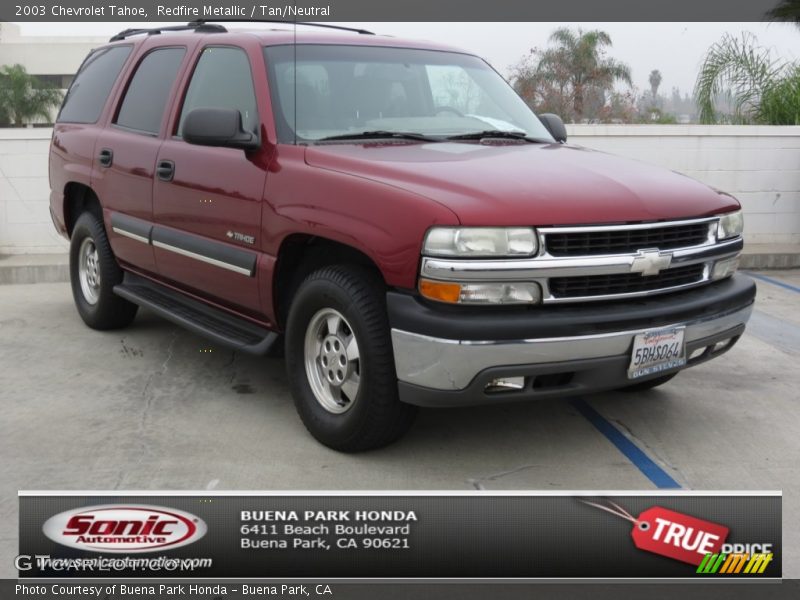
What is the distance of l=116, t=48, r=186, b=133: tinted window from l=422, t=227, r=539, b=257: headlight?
2.69 metres

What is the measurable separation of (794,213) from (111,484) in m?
8.72

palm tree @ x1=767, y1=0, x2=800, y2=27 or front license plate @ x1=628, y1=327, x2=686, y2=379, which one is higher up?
palm tree @ x1=767, y1=0, x2=800, y2=27

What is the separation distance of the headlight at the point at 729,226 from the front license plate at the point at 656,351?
0.64 meters

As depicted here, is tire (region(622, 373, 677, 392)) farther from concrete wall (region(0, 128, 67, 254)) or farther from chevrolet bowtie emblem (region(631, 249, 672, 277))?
concrete wall (region(0, 128, 67, 254))

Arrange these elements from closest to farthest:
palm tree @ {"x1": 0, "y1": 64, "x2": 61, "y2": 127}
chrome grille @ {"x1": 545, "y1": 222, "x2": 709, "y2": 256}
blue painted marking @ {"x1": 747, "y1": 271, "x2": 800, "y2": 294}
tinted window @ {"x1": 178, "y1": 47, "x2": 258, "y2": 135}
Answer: chrome grille @ {"x1": 545, "y1": 222, "x2": 709, "y2": 256}
tinted window @ {"x1": 178, "y1": 47, "x2": 258, "y2": 135}
blue painted marking @ {"x1": 747, "y1": 271, "x2": 800, "y2": 294}
palm tree @ {"x1": 0, "y1": 64, "x2": 61, "y2": 127}

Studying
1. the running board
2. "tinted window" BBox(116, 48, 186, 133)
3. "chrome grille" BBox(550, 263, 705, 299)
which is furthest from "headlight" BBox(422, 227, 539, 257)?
"tinted window" BBox(116, 48, 186, 133)

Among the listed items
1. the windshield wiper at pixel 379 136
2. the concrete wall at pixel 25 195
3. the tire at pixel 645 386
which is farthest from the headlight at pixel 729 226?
the concrete wall at pixel 25 195

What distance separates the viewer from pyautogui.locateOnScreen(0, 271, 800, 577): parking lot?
4.16m

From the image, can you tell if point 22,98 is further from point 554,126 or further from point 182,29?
point 554,126

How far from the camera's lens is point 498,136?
517cm

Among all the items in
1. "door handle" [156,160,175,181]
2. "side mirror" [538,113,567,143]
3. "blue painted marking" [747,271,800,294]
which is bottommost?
"blue painted marking" [747,271,800,294]

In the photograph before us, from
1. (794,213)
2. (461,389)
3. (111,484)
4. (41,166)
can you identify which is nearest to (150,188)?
(111,484)

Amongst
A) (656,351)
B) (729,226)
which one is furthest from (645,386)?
(656,351)

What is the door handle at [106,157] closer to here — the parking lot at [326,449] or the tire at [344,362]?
the parking lot at [326,449]
